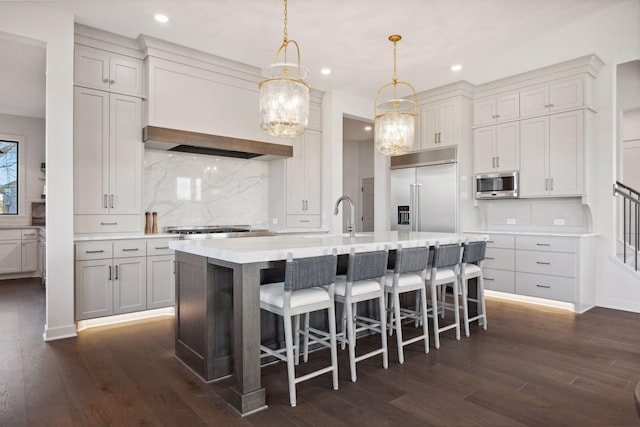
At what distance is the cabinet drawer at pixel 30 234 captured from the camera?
659cm

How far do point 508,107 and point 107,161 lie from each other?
5107mm

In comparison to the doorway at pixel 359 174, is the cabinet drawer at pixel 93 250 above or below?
below

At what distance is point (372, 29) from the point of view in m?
4.15

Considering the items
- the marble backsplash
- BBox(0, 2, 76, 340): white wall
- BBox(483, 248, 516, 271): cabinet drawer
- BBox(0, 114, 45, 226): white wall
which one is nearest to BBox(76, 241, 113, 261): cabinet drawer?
BBox(0, 2, 76, 340): white wall

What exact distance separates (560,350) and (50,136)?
15.9 ft

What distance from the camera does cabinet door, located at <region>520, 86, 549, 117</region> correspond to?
16.3 feet

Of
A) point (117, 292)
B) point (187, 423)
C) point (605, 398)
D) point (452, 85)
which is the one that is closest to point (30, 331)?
point (117, 292)

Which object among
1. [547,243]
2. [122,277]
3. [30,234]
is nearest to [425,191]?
[547,243]

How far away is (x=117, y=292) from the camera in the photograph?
3932mm

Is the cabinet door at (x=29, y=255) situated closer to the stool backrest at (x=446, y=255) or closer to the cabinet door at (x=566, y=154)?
the stool backrest at (x=446, y=255)

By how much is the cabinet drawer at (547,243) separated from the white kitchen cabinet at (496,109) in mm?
1681

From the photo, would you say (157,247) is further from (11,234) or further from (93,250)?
(11,234)

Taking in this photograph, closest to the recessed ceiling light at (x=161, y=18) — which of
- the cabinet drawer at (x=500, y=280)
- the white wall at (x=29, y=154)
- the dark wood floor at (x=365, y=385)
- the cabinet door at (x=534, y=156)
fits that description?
the dark wood floor at (x=365, y=385)

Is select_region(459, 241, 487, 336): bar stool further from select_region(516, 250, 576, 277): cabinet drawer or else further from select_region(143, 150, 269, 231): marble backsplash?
select_region(143, 150, 269, 231): marble backsplash
